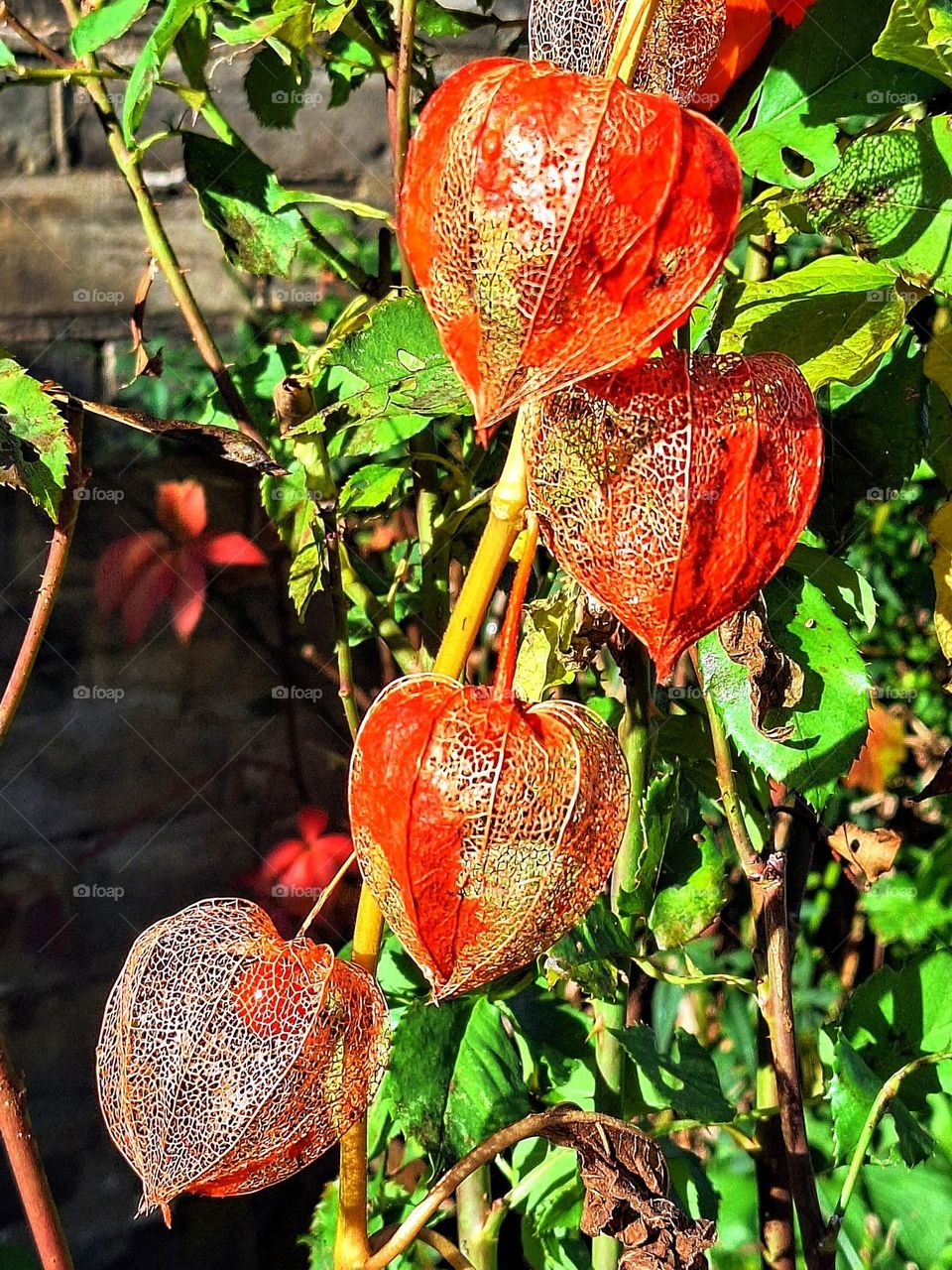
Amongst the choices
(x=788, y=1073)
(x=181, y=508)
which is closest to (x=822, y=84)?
(x=788, y=1073)

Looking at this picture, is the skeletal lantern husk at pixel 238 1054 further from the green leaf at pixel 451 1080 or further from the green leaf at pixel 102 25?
the green leaf at pixel 102 25

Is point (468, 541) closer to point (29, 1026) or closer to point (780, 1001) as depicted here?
point (780, 1001)

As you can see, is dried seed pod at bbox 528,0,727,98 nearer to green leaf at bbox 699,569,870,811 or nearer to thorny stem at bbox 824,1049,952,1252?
green leaf at bbox 699,569,870,811

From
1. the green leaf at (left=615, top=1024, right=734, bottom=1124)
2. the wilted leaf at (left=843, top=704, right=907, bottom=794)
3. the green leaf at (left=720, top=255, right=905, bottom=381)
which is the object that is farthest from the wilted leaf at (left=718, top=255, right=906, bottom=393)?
the wilted leaf at (left=843, top=704, right=907, bottom=794)

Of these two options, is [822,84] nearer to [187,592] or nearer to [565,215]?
[565,215]

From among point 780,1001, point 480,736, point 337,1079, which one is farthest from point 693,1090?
point 480,736

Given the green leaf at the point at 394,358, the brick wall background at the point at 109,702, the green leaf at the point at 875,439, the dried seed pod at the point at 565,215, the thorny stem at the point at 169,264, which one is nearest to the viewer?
the dried seed pod at the point at 565,215

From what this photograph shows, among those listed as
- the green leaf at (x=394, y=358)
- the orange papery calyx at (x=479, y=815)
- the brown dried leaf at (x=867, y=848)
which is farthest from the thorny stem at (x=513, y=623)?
the brown dried leaf at (x=867, y=848)
